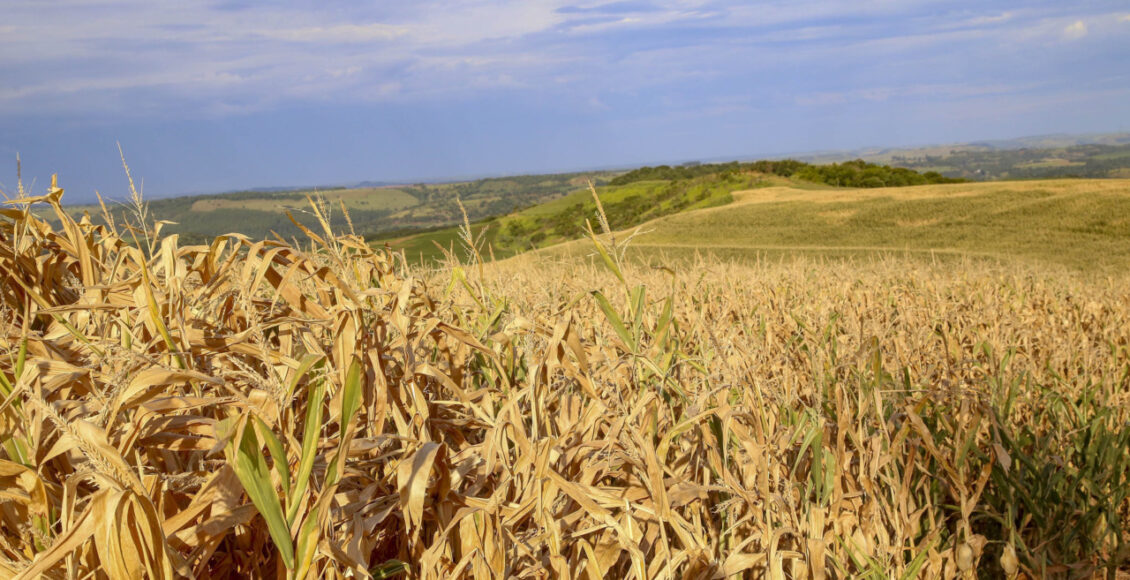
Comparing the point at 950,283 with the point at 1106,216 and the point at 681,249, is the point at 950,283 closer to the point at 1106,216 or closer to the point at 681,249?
the point at 681,249

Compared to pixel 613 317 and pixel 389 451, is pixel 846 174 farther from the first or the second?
pixel 389 451

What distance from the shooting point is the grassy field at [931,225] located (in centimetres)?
1730

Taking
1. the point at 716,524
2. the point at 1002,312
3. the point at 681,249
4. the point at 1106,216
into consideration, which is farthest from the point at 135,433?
the point at 1106,216

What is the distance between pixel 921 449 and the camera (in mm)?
2104

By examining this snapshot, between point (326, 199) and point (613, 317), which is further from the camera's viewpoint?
point (326, 199)

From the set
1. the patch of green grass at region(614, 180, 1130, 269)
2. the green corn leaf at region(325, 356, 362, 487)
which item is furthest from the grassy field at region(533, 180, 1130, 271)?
the green corn leaf at region(325, 356, 362, 487)

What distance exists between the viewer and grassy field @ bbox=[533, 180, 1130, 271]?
17297mm

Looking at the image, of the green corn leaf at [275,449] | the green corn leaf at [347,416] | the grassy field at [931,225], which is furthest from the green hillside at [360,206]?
the grassy field at [931,225]

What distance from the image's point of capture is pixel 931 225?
2211cm

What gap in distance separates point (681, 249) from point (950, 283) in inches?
608

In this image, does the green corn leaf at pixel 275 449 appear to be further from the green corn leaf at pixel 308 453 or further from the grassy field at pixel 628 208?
the grassy field at pixel 628 208

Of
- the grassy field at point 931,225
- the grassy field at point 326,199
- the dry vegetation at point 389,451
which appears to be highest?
the grassy field at point 326,199

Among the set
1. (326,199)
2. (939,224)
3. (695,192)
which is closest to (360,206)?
(326,199)

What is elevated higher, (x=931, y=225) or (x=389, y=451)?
(x=389, y=451)
